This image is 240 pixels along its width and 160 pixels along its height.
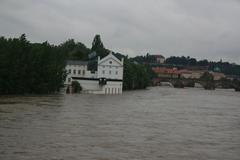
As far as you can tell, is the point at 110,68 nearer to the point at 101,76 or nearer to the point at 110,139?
the point at 101,76

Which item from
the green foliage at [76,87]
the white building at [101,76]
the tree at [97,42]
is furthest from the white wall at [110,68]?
the tree at [97,42]

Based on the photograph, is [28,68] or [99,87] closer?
[28,68]

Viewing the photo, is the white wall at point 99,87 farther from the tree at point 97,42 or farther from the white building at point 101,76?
the tree at point 97,42

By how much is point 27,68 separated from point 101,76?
34073 millimetres

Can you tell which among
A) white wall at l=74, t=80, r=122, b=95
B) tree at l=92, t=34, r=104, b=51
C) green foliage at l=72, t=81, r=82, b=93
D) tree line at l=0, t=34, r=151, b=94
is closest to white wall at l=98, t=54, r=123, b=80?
white wall at l=74, t=80, r=122, b=95

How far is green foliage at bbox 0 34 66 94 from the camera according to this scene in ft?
212

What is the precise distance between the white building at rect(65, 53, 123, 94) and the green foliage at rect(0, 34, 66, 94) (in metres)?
13.8

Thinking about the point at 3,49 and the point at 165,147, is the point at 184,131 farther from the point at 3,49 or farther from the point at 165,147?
the point at 3,49

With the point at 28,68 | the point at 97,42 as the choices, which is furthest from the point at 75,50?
the point at 28,68

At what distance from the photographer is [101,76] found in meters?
102

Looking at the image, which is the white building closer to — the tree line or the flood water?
the tree line

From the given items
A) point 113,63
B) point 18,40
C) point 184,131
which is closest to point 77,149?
point 184,131

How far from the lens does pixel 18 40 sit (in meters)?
71.6

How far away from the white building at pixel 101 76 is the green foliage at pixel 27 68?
1383cm
